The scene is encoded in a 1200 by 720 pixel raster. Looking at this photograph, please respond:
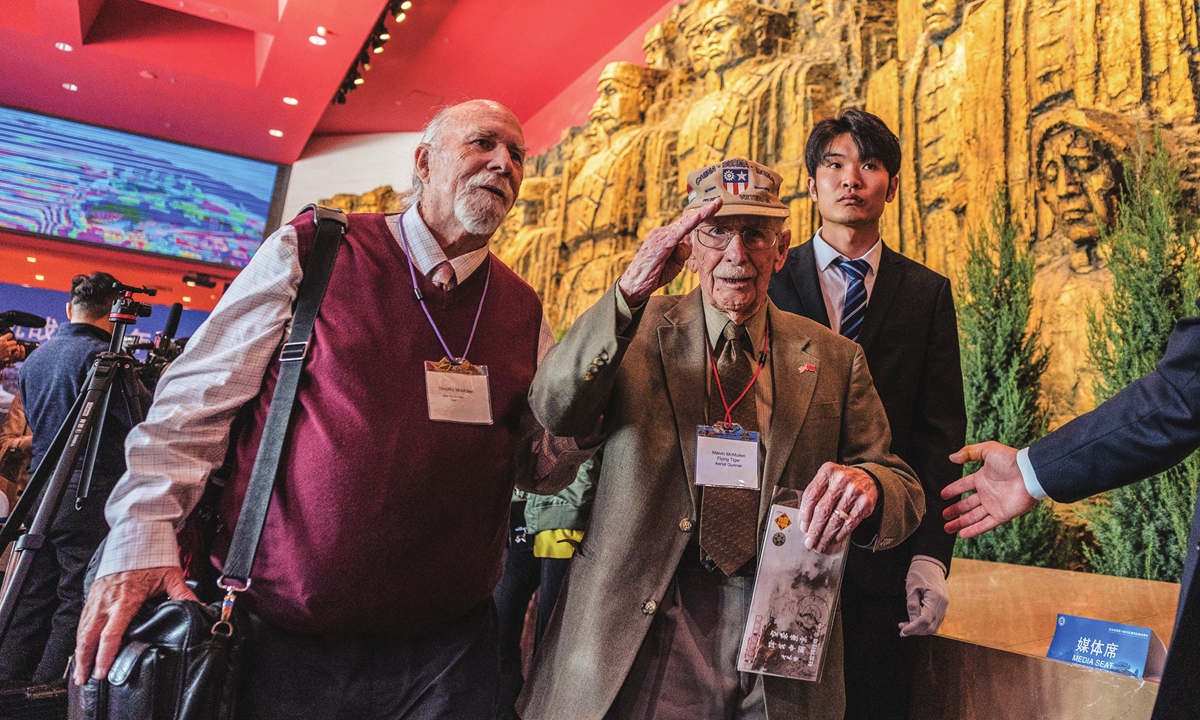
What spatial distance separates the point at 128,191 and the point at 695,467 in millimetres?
12436

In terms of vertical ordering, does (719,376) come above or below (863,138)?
below

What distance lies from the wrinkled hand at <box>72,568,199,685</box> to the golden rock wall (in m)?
4.28

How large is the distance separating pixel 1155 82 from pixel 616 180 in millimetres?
6034

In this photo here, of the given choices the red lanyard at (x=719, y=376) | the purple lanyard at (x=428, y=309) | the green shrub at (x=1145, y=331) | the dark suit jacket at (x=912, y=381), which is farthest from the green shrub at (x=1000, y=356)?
the purple lanyard at (x=428, y=309)

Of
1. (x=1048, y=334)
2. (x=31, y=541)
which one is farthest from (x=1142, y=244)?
(x=31, y=541)

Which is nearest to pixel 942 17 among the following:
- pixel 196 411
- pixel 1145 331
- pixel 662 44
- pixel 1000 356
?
pixel 1000 356

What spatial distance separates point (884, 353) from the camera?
6.56 feet

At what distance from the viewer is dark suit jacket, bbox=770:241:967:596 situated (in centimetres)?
182

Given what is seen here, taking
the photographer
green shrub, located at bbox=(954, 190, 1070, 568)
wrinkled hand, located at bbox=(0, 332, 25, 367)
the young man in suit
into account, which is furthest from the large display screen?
the young man in suit

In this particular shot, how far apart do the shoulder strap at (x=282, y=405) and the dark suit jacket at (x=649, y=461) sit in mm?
458

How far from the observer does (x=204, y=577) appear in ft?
4.91

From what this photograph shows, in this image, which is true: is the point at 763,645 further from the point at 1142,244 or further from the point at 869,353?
the point at 1142,244

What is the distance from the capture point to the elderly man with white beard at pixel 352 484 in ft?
4.55

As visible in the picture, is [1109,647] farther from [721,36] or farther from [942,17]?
[721,36]
